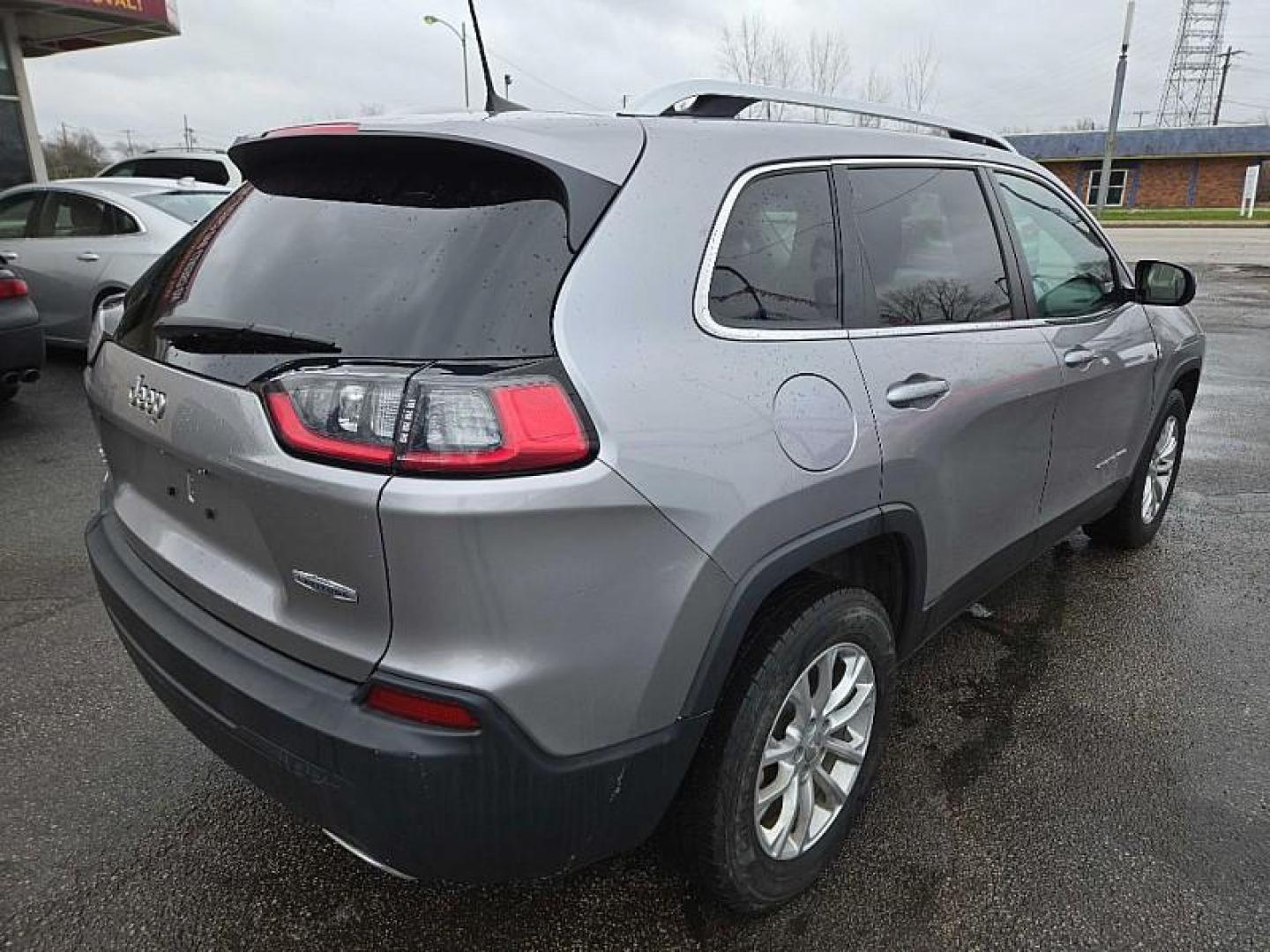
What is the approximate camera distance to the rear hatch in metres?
1.54

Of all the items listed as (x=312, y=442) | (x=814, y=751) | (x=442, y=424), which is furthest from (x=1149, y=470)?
(x=312, y=442)

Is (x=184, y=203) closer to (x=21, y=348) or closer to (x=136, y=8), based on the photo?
(x=21, y=348)

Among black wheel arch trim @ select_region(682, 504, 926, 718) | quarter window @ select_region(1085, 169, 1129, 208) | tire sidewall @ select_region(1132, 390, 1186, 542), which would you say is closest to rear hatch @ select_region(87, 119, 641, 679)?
black wheel arch trim @ select_region(682, 504, 926, 718)

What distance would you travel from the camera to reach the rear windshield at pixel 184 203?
24.6 feet

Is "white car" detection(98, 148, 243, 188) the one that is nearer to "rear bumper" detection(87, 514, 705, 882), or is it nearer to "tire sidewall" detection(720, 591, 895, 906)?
"rear bumper" detection(87, 514, 705, 882)

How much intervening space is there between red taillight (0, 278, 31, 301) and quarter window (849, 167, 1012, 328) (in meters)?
5.69

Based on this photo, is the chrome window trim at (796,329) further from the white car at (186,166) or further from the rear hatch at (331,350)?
the white car at (186,166)

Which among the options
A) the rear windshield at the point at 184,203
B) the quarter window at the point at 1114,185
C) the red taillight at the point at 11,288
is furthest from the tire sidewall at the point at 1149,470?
the quarter window at the point at 1114,185

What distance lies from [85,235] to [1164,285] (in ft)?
25.8

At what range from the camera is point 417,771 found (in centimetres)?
150

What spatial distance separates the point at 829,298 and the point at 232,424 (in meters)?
1.34

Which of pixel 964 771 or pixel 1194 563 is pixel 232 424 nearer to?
pixel 964 771

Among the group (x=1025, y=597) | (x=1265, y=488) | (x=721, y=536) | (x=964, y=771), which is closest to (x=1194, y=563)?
(x=1025, y=597)

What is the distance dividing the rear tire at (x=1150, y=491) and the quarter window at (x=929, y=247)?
1669 mm
